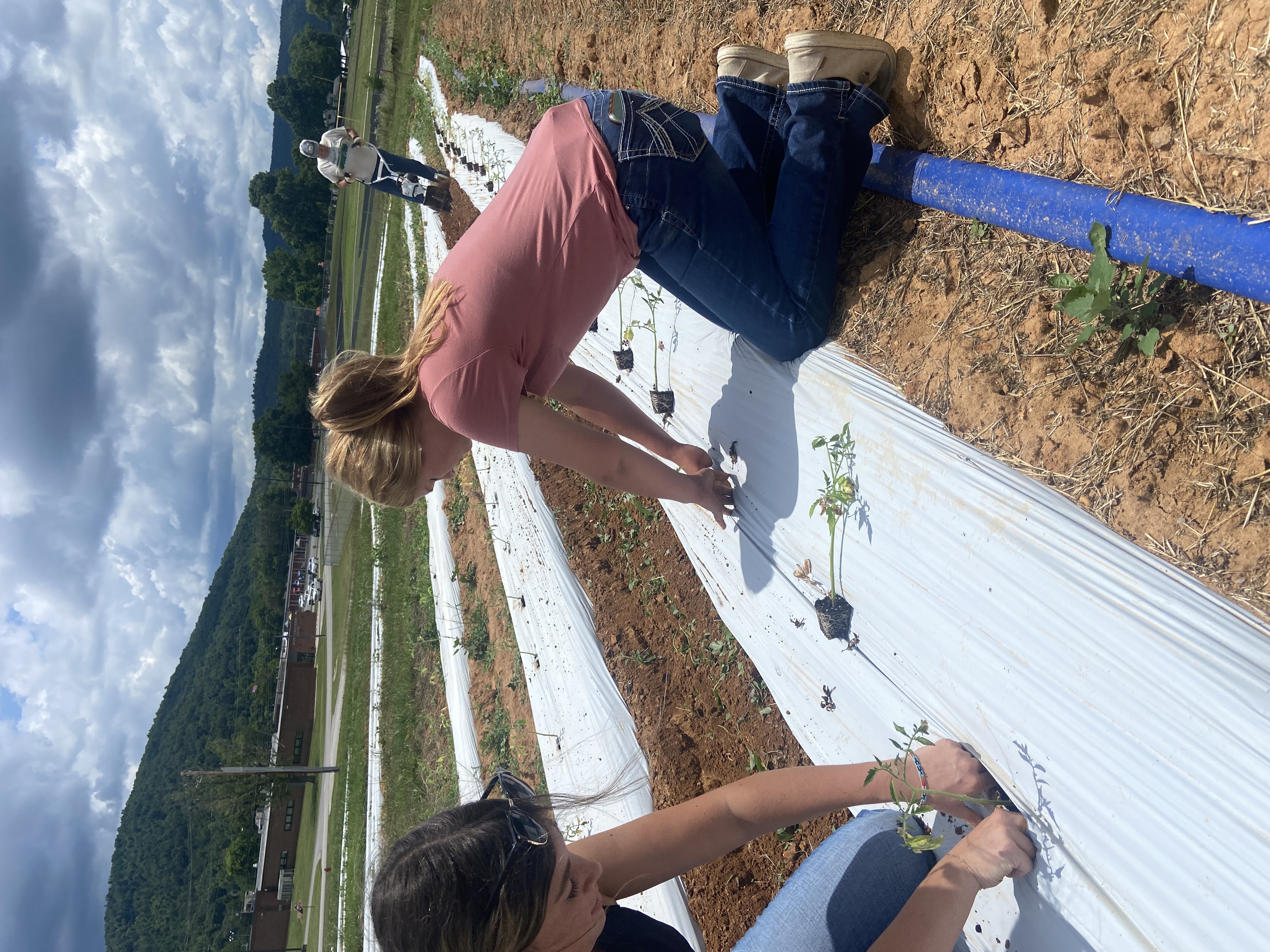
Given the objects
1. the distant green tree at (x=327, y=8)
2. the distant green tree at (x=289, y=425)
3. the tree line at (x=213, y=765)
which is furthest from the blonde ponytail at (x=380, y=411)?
the distant green tree at (x=327, y=8)

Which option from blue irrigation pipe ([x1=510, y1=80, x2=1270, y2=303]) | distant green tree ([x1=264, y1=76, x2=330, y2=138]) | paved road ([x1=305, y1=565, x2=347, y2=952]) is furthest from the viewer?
distant green tree ([x1=264, y1=76, x2=330, y2=138])

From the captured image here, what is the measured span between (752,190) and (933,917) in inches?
74.7

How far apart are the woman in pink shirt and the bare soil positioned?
2658 millimetres

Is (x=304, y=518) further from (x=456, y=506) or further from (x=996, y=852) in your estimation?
(x=996, y=852)

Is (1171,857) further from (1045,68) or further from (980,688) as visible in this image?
(1045,68)

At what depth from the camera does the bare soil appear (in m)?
4.12

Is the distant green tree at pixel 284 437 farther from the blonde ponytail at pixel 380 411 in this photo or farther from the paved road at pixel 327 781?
the blonde ponytail at pixel 380 411

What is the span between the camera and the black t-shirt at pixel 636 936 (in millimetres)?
1443

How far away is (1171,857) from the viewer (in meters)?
1.23

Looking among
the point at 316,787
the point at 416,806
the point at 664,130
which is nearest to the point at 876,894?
the point at 664,130

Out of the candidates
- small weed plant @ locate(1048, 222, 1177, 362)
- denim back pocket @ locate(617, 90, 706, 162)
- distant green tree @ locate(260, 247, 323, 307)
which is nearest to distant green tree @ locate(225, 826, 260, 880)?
distant green tree @ locate(260, 247, 323, 307)

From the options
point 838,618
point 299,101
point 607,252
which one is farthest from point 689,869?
point 299,101

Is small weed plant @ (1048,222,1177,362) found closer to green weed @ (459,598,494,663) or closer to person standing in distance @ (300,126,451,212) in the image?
green weed @ (459,598,494,663)

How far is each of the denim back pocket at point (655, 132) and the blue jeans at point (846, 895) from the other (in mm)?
1770
